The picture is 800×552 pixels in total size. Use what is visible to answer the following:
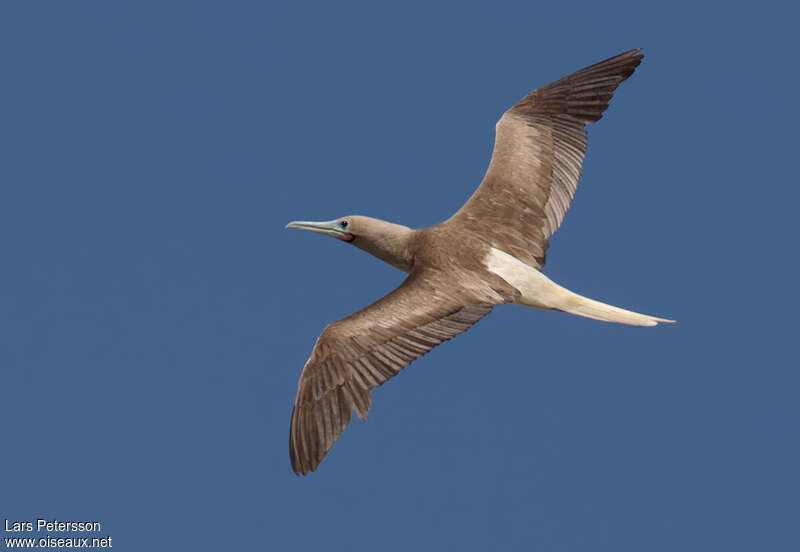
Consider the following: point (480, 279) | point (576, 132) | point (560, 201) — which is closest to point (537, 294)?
point (480, 279)

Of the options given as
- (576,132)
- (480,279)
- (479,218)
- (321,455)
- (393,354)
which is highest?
(576,132)

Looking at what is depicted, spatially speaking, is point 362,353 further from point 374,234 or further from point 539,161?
point 539,161

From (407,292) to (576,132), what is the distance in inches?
125

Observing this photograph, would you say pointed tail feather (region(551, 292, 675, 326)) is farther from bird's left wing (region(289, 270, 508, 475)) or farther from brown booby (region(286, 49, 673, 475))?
bird's left wing (region(289, 270, 508, 475))

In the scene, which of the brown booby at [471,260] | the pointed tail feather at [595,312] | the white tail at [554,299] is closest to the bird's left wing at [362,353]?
the brown booby at [471,260]

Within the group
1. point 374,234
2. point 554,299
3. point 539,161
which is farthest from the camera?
point 539,161

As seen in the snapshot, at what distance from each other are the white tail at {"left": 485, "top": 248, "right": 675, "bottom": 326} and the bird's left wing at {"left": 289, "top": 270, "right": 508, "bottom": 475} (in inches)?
20.1

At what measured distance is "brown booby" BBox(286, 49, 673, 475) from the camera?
12125 mm

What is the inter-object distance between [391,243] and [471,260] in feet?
3.07

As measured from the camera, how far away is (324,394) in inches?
477

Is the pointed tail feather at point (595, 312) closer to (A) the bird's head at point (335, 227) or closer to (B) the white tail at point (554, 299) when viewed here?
(B) the white tail at point (554, 299)

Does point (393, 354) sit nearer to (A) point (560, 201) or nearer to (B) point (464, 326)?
(B) point (464, 326)

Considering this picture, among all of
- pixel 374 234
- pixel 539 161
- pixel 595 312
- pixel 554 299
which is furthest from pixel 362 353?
pixel 539 161

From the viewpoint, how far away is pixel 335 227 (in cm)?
1392
